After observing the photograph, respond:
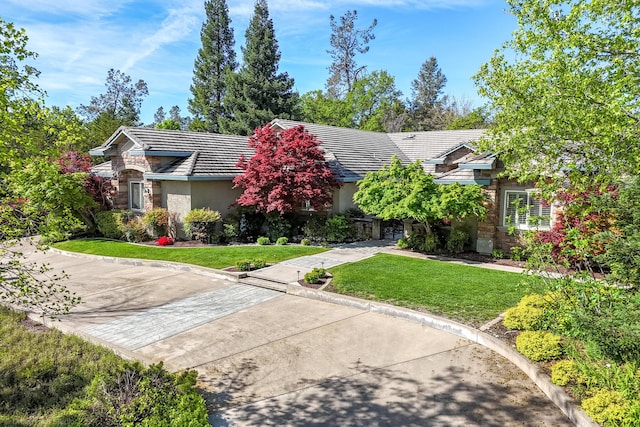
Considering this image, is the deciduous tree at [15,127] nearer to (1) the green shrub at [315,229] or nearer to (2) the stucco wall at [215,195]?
(2) the stucco wall at [215,195]

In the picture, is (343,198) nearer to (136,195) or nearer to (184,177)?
(184,177)

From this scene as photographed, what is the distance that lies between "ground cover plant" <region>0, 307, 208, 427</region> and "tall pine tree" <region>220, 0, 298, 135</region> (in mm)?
36894

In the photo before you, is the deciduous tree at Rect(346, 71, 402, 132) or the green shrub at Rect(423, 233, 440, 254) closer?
the green shrub at Rect(423, 233, 440, 254)

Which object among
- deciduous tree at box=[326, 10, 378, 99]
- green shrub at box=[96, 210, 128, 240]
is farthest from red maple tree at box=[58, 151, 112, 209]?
deciduous tree at box=[326, 10, 378, 99]

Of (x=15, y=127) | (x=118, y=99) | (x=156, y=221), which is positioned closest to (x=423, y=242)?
(x=156, y=221)

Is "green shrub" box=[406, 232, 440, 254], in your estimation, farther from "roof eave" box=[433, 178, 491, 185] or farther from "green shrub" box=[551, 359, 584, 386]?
"green shrub" box=[551, 359, 584, 386]

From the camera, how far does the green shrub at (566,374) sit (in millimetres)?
5727

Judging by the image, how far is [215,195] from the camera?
19.2 meters

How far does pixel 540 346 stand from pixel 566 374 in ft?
2.89

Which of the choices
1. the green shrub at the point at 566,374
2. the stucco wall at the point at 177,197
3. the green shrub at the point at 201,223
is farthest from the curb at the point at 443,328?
the stucco wall at the point at 177,197

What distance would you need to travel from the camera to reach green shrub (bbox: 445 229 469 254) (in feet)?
49.9

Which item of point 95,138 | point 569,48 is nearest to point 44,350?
point 569,48

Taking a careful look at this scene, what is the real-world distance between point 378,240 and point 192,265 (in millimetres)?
8415

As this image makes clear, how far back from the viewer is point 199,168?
60.4ft
